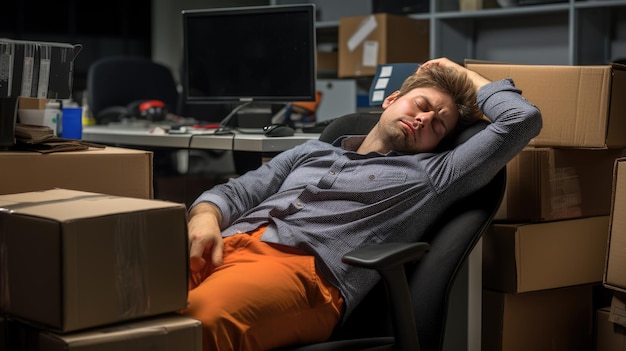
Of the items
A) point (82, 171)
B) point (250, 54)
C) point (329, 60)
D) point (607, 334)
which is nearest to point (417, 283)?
point (82, 171)

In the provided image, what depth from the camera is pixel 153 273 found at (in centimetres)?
137

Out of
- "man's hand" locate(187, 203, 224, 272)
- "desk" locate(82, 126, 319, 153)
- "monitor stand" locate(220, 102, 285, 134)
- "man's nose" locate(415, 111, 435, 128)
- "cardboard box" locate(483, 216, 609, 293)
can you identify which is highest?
"man's nose" locate(415, 111, 435, 128)

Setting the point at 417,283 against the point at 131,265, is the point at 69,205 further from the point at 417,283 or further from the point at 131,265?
the point at 417,283

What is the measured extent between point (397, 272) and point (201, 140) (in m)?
1.50

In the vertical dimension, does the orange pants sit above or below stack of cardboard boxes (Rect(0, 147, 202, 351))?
below

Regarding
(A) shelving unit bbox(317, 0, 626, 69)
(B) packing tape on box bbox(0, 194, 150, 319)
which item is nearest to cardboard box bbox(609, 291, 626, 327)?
(B) packing tape on box bbox(0, 194, 150, 319)

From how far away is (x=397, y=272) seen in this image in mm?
1536

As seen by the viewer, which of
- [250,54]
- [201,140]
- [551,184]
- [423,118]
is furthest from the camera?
[250,54]

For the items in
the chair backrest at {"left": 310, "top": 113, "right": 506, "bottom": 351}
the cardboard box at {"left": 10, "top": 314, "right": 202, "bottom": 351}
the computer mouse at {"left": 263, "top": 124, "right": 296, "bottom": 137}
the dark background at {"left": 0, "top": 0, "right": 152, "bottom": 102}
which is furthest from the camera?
the dark background at {"left": 0, "top": 0, "right": 152, "bottom": 102}

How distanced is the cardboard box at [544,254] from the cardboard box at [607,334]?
10 centimetres

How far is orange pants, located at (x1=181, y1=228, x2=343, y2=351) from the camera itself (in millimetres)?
1554

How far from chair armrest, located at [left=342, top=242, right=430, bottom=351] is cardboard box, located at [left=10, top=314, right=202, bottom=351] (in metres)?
0.31

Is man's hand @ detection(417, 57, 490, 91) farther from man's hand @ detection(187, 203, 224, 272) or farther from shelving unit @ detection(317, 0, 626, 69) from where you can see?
shelving unit @ detection(317, 0, 626, 69)

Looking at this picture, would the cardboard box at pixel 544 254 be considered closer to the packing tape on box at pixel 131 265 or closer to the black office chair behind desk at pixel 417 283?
the black office chair behind desk at pixel 417 283
